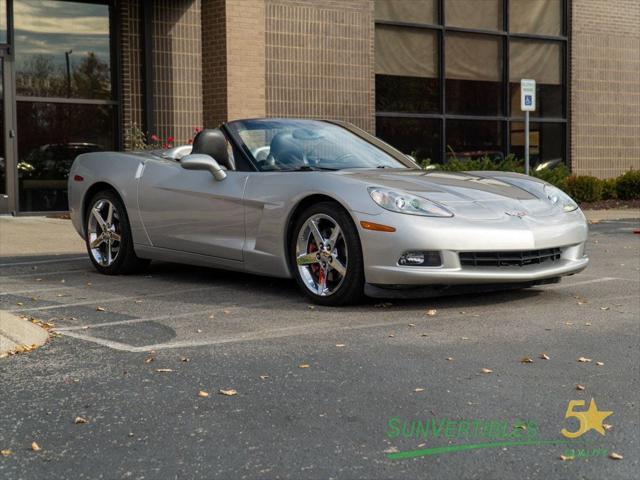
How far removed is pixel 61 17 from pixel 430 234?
35.1 feet

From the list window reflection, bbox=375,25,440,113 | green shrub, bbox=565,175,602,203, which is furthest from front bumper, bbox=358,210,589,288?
green shrub, bbox=565,175,602,203

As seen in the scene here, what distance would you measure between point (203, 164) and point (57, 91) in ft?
28.6

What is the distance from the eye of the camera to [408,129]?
19.2 m

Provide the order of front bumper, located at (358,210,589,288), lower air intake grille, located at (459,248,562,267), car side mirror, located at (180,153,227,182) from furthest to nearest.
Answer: car side mirror, located at (180,153,227,182) < lower air intake grille, located at (459,248,562,267) < front bumper, located at (358,210,589,288)

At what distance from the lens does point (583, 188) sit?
19766 millimetres

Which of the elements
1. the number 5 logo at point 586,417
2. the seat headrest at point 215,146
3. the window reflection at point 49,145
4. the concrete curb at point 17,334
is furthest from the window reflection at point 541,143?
the number 5 logo at point 586,417

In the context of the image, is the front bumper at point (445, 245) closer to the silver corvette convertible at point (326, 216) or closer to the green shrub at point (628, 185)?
the silver corvette convertible at point (326, 216)

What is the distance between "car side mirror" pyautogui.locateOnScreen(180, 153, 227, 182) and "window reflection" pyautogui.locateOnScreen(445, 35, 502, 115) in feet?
41.1

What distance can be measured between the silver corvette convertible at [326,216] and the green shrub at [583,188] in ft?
39.4

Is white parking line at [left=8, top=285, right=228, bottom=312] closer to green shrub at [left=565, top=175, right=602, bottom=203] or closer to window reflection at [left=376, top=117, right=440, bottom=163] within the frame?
window reflection at [left=376, top=117, right=440, bottom=163]

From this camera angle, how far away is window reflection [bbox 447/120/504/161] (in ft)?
65.0

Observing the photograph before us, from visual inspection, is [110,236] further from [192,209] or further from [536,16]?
[536,16]

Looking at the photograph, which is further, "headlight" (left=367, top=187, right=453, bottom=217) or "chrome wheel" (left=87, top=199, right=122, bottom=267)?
"chrome wheel" (left=87, top=199, right=122, bottom=267)

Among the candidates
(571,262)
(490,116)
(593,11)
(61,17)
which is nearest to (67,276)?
(571,262)
